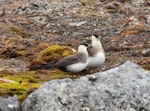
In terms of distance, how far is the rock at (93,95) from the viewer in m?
13.4

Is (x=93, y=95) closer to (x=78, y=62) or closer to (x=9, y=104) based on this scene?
(x=9, y=104)

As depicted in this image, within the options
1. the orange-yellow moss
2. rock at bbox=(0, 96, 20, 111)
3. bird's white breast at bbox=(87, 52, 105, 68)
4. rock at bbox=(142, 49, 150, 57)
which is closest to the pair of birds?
bird's white breast at bbox=(87, 52, 105, 68)

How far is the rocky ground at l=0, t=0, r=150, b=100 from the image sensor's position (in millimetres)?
29203

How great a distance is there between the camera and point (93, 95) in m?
13.5

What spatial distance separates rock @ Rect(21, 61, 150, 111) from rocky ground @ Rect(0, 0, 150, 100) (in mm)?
7413

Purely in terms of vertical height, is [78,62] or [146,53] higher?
[78,62]

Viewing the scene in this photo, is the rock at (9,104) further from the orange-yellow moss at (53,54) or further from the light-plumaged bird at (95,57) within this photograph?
the orange-yellow moss at (53,54)

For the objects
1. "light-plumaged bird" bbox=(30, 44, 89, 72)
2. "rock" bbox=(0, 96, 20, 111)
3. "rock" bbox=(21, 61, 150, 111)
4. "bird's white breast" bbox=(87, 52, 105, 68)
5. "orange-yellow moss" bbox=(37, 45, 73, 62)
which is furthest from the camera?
"orange-yellow moss" bbox=(37, 45, 73, 62)

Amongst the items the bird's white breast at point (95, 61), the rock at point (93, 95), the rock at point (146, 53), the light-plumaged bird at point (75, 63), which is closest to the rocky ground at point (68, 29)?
the rock at point (146, 53)

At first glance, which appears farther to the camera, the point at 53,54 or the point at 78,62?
the point at 53,54

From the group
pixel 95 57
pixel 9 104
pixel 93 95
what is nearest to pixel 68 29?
pixel 95 57

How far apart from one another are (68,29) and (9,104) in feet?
96.6

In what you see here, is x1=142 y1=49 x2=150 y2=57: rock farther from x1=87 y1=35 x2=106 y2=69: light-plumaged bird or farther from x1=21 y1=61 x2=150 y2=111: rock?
x1=21 y1=61 x2=150 y2=111: rock

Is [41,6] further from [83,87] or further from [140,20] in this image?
[83,87]
